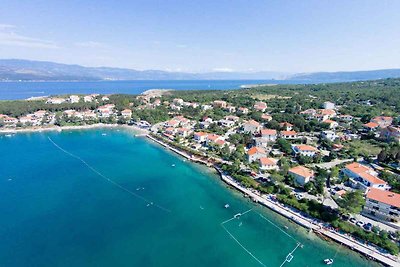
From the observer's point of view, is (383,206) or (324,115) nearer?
(383,206)

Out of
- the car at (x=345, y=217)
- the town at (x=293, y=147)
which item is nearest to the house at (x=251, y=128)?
the town at (x=293, y=147)

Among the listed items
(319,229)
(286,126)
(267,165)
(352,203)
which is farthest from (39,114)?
(352,203)

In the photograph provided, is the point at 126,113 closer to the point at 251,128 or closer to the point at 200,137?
the point at 200,137

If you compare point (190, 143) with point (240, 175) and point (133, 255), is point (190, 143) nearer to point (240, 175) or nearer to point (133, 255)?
point (240, 175)

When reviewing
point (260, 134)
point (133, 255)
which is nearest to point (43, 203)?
point (133, 255)

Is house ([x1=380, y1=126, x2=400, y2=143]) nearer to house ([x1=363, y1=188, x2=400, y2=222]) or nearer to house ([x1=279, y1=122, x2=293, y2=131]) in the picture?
house ([x1=279, y1=122, x2=293, y2=131])

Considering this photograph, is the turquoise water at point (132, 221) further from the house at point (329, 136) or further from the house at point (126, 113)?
the house at point (126, 113)

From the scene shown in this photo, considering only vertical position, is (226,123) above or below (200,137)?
above
